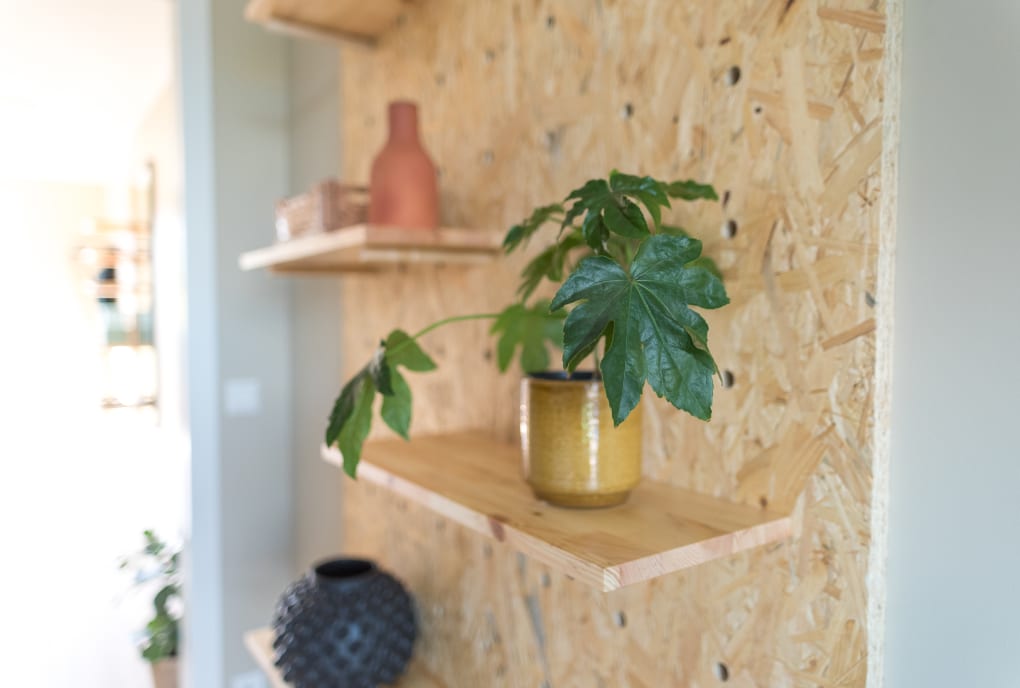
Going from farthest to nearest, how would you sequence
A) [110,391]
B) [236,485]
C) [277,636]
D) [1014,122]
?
[236,485] < [110,391] < [277,636] < [1014,122]

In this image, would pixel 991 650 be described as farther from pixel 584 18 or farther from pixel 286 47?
pixel 286 47

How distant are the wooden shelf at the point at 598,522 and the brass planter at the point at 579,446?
0.08 ft

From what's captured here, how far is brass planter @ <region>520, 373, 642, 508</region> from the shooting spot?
28.3 inches

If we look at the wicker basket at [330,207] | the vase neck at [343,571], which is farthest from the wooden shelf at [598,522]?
the wicker basket at [330,207]

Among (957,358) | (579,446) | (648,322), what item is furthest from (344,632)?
(957,358)

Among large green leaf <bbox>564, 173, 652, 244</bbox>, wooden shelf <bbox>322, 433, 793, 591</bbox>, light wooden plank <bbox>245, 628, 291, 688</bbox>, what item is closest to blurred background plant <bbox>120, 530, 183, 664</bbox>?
light wooden plank <bbox>245, 628, 291, 688</bbox>

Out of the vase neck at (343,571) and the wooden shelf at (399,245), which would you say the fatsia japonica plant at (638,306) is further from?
the vase neck at (343,571)

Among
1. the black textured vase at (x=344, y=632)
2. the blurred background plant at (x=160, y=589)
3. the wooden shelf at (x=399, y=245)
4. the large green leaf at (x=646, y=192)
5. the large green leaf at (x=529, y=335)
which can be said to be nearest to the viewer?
the large green leaf at (x=646, y=192)

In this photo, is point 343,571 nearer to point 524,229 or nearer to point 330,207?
point 330,207

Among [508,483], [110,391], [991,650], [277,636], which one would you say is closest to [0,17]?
[110,391]

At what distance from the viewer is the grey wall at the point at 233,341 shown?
1858mm

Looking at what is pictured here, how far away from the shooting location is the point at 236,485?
1945mm

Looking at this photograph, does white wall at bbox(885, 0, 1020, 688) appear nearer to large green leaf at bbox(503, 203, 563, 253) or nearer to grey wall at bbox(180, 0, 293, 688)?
large green leaf at bbox(503, 203, 563, 253)

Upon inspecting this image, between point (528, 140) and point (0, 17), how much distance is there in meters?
1.30
